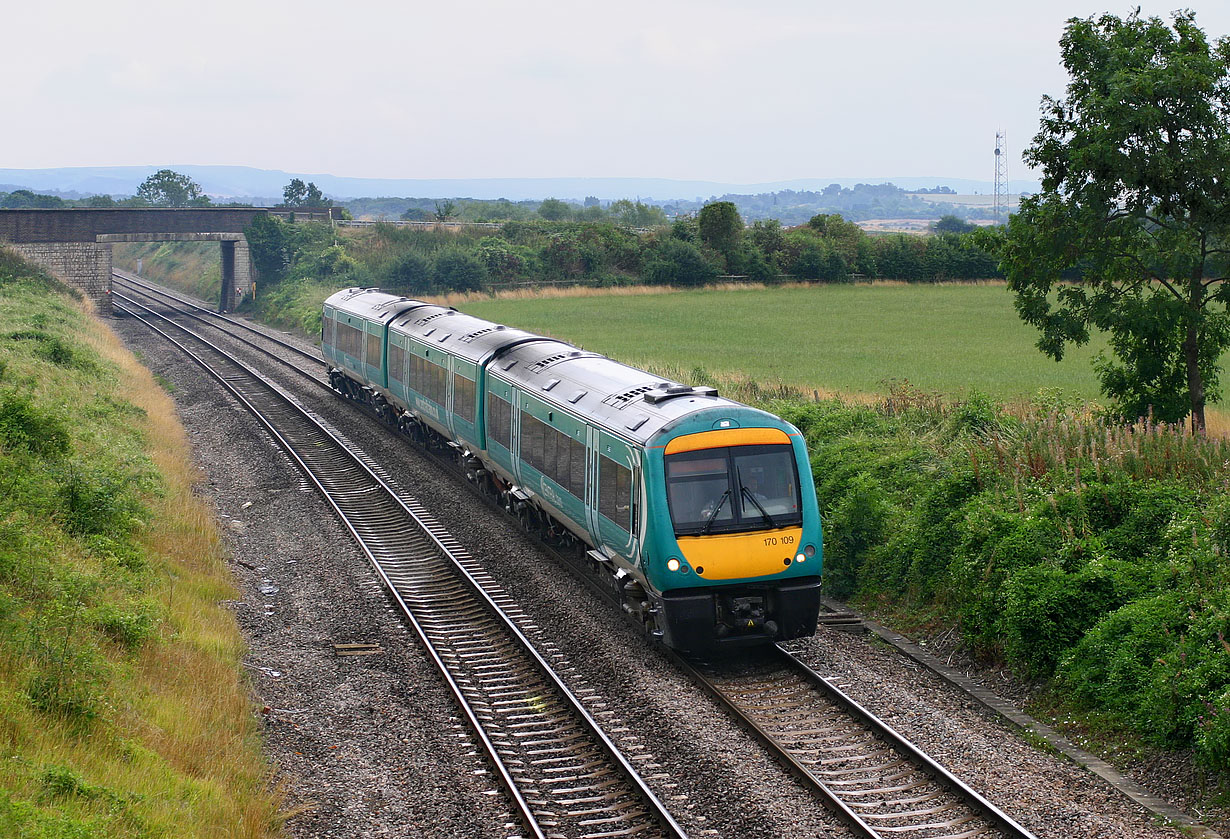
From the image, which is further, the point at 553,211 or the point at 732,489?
the point at 553,211

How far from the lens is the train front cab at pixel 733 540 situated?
1288cm

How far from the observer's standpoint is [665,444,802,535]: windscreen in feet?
43.0

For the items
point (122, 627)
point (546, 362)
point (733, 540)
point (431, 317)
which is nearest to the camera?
point (122, 627)

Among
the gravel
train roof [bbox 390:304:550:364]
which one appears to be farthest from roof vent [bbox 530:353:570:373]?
the gravel

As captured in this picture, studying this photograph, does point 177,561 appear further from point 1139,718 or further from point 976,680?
point 1139,718

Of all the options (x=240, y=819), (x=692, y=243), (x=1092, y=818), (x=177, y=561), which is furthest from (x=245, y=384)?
(x=692, y=243)

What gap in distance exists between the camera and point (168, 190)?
14262cm

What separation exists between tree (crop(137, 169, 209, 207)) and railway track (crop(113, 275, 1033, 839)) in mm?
138987

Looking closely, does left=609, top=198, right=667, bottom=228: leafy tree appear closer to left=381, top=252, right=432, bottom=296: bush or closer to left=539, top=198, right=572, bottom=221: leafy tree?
left=539, top=198, right=572, bottom=221: leafy tree

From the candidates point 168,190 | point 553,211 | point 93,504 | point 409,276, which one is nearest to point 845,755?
point 93,504

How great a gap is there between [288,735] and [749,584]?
534 cm

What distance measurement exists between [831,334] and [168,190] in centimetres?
11746

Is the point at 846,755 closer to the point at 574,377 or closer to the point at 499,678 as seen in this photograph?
the point at 499,678

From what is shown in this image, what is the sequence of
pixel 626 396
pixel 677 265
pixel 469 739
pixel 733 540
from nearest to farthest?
pixel 469 739 → pixel 733 540 → pixel 626 396 → pixel 677 265
